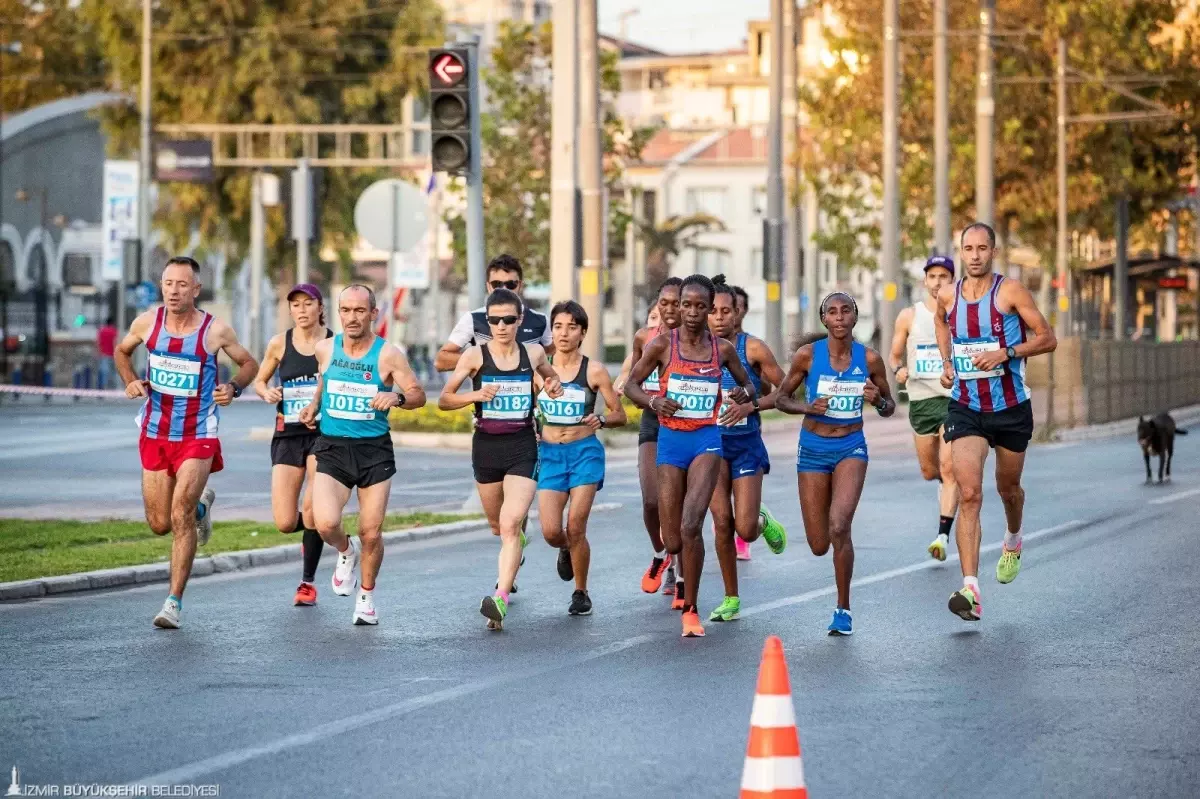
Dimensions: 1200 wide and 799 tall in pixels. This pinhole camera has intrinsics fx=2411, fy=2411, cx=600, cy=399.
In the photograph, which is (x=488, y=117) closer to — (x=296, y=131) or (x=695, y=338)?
(x=296, y=131)

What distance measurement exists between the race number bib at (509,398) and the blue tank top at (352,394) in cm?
56

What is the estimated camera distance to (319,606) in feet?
46.3

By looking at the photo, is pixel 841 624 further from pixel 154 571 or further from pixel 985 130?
pixel 985 130

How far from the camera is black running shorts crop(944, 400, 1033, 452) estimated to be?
13.1 metres

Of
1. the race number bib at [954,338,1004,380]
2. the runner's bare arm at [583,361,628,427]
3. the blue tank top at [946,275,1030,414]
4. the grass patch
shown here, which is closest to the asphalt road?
the grass patch

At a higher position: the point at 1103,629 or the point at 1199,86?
the point at 1199,86

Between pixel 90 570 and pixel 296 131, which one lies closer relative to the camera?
pixel 90 570

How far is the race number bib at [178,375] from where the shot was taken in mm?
13094

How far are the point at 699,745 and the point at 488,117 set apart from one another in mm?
43830

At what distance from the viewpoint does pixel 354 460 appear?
42.9 ft

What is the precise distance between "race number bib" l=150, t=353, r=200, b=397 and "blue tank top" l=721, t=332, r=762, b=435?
2.86 m

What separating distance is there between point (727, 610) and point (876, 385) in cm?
147

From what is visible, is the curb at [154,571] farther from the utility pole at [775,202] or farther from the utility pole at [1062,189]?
the utility pole at [1062,189]

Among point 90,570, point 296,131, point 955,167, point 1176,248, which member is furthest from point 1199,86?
point 90,570
